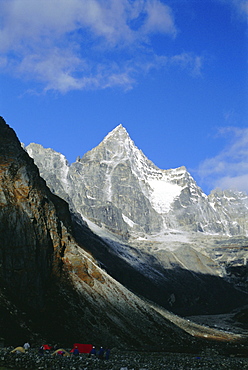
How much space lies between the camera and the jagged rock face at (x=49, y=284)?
7119cm

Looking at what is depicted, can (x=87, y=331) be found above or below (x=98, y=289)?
below

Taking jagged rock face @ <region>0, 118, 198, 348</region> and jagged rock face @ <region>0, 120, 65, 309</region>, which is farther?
jagged rock face @ <region>0, 120, 65, 309</region>

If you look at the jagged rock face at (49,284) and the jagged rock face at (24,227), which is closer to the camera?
the jagged rock face at (49,284)

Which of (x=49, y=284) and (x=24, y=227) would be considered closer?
(x=24, y=227)

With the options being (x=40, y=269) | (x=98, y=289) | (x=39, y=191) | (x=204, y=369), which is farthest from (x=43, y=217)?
(x=204, y=369)

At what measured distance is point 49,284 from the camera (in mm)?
83875

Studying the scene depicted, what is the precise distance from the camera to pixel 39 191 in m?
94.2

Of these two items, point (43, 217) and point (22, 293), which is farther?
point (43, 217)

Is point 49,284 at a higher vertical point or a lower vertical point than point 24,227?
lower

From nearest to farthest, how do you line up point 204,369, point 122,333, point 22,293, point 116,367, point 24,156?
point 116,367 < point 204,369 < point 22,293 < point 122,333 < point 24,156

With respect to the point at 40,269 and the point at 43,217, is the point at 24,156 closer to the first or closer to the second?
the point at 43,217

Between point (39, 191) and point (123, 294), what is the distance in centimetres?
3182

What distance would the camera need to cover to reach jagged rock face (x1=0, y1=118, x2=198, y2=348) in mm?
71188

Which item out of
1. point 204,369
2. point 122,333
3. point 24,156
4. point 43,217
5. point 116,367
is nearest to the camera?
point 116,367
